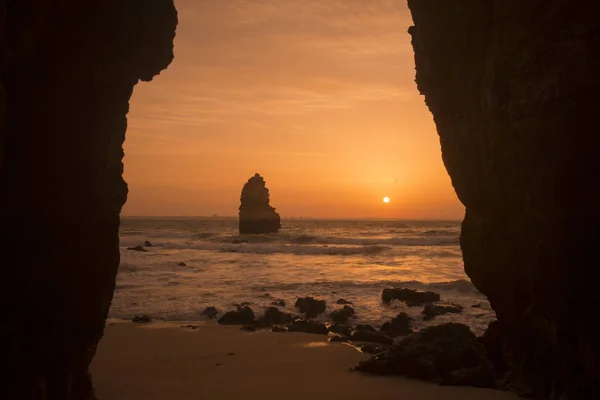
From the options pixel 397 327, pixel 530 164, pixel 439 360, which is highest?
pixel 530 164

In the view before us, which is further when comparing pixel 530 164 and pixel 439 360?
pixel 439 360

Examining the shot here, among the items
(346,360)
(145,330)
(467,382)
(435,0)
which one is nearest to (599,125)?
(435,0)

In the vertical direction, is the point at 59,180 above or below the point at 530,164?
below

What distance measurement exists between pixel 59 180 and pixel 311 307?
12051mm

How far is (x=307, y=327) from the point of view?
569 inches

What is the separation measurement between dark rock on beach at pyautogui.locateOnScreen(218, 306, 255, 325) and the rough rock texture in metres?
7.96

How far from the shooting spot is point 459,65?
8.77 m

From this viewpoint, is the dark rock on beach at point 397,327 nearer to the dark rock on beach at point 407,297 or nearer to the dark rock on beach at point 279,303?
the dark rock on beach at point 407,297

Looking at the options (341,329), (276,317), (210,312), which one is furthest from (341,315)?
(210,312)

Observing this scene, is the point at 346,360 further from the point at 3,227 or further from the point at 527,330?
the point at 3,227

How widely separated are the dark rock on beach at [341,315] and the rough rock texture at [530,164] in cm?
707

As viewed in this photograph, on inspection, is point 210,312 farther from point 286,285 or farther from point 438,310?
point 438,310

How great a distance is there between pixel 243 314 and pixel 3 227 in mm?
11134

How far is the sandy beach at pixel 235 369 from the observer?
8602mm
